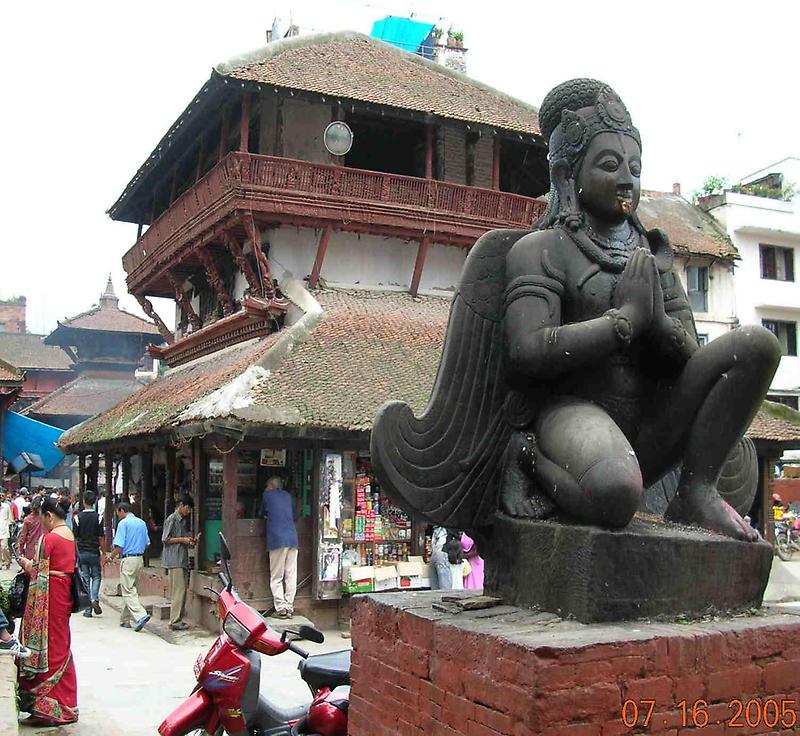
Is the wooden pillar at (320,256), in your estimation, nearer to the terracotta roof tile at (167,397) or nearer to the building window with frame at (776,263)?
the terracotta roof tile at (167,397)

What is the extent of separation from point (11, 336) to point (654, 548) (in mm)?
54876

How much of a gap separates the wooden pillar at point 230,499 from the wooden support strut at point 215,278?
18.4 feet

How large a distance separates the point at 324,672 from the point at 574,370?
2.77m

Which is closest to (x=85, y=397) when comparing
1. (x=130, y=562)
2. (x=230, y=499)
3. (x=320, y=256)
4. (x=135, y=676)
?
(x=320, y=256)

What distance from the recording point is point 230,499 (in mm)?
12227

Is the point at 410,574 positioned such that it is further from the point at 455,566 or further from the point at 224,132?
the point at 224,132

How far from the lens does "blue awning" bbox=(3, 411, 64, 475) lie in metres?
23.8

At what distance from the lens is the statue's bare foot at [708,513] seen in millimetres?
3621

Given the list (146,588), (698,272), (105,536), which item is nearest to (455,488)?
(146,588)

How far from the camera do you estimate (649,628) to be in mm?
3205

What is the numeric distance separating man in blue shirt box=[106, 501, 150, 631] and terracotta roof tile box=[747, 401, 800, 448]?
10.8m

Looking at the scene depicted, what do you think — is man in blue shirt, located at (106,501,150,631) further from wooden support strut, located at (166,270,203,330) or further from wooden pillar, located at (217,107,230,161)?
wooden support strut, located at (166,270,203,330)

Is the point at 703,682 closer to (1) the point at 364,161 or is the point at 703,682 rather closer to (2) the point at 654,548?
(2) the point at 654,548

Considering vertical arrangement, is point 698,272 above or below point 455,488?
above
